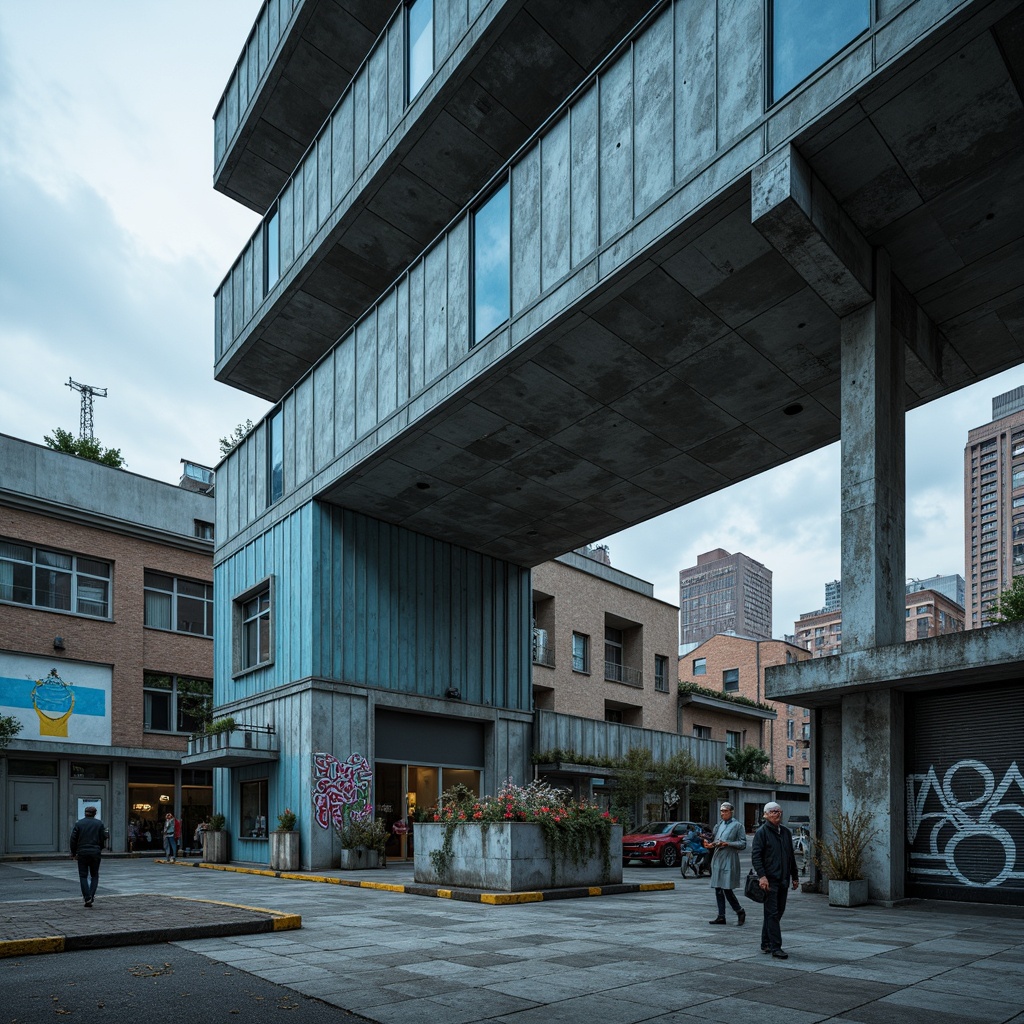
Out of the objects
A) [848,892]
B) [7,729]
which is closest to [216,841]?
[7,729]

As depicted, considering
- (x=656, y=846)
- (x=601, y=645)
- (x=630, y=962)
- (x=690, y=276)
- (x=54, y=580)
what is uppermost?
(x=690, y=276)

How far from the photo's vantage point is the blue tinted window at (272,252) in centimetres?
2797

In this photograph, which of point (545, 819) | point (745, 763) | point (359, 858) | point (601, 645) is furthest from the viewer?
point (745, 763)

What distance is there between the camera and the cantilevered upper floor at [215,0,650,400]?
20234 mm

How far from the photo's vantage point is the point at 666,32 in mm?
15031

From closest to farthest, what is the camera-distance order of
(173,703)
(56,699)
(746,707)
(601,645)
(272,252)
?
(272,252), (56,699), (173,703), (601,645), (746,707)

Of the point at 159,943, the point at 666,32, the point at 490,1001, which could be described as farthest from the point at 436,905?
the point at 666,32

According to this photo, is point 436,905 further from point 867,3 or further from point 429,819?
point 867,3

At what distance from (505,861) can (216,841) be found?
15.8 metres

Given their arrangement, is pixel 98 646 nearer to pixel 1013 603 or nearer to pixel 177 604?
pixel 177 604

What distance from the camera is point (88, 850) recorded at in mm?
14250

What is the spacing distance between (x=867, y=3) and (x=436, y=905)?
14.4m

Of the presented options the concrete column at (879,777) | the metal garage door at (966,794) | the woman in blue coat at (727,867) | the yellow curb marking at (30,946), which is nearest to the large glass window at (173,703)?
the yellow curb marking at (30,946)

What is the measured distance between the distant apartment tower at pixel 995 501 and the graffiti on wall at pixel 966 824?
100 m
